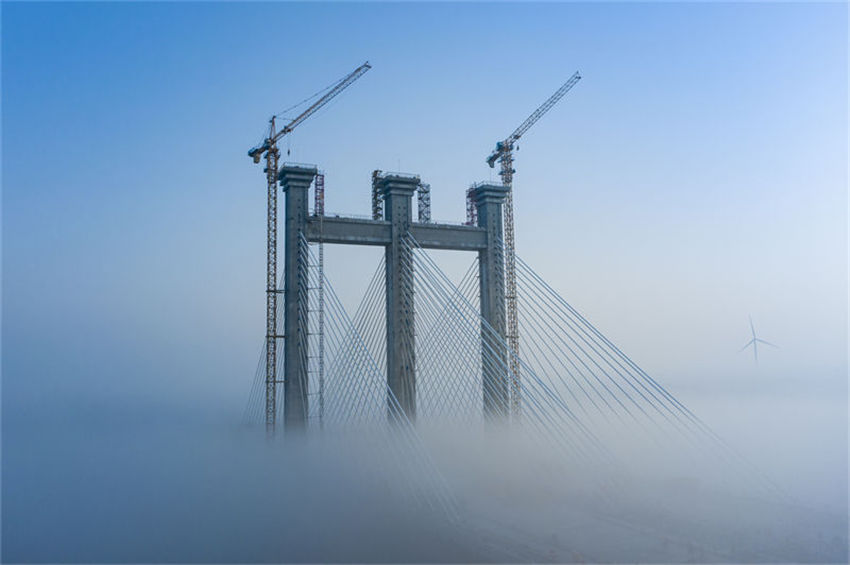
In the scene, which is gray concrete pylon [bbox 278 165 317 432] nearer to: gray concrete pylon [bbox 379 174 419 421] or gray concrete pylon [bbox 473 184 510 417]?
gray concrete pylon [bbox 379 174 419 421]

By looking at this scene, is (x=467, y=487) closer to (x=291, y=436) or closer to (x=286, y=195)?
(x=291, y=436)

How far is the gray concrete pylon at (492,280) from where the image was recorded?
4909 centimetres

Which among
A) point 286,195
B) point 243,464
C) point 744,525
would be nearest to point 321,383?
point 243,464

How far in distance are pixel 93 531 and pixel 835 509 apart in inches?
1593

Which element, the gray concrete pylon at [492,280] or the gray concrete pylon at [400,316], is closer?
the gray concrete pylon at [400,316]

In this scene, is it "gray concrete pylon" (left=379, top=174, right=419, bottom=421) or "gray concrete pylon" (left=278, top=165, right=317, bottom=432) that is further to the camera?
"gray concrete pylon" (left=379, top=174, right=419, bottom=421)

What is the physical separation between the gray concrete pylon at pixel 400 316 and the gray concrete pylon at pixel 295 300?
6.82 meters

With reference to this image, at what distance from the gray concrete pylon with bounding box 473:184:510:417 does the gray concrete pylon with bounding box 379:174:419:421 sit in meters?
6.29

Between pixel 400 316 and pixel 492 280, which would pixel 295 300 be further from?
pixel 492 280

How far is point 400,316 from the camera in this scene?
47.0m

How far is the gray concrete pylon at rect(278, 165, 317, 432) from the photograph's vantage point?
141ft

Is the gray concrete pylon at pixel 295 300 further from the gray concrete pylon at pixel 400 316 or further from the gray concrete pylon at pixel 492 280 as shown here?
the gray concrete pylon at pixel 492 280

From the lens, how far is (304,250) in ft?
147

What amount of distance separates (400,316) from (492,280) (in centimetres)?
939
